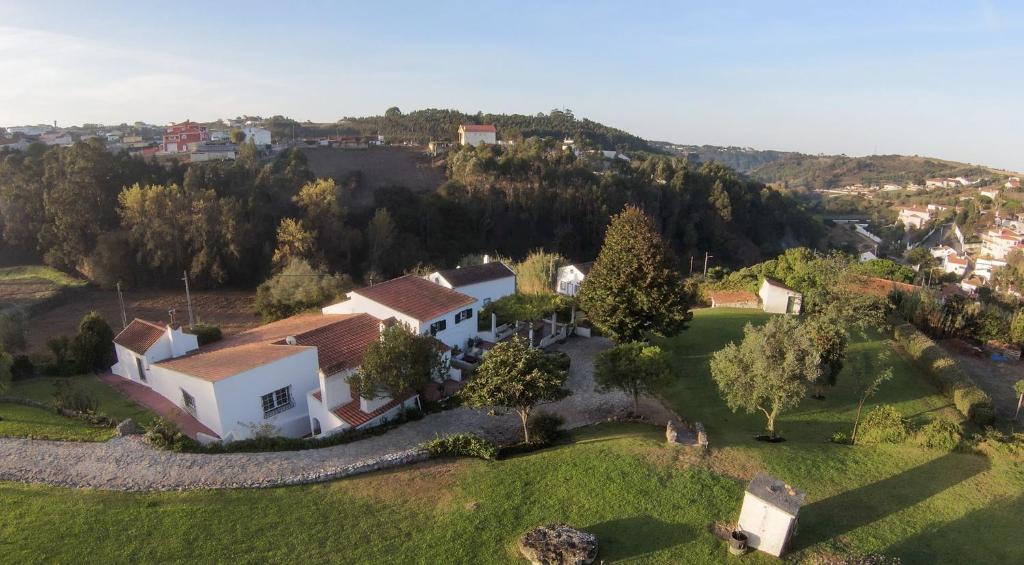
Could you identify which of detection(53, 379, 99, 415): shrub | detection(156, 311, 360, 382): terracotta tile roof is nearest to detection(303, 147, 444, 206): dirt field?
detection(156, 311, 360, 382): terracotta tile roof

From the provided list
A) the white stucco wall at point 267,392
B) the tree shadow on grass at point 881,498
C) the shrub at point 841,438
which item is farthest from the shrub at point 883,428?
the white stucco wall at point 267,392

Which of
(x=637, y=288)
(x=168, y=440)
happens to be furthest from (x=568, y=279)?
(x=168, y=440)

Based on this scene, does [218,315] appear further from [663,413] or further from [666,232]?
[666,232]

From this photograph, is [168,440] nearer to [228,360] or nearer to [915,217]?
[228,360]

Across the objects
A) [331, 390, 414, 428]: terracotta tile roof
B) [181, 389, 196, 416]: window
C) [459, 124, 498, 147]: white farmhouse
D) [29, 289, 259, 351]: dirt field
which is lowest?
[29, 289, 259, 351]: dirt field

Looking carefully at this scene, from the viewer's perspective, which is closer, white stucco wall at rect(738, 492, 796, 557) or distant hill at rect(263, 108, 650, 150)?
white stucco wall at rect(738, 492, 796, 557)

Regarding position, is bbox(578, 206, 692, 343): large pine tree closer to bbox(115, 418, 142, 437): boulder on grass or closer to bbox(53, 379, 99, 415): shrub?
bbox(115, 418, 142, 437): boulder on grass

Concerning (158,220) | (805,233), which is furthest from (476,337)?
(805,233)
